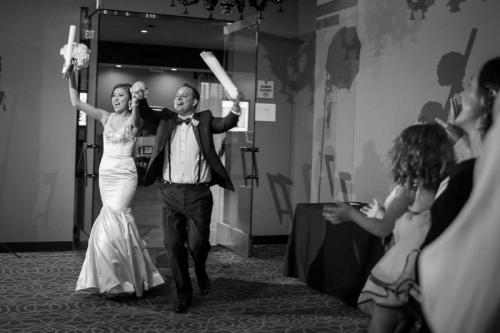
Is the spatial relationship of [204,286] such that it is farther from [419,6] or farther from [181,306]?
[419,6]

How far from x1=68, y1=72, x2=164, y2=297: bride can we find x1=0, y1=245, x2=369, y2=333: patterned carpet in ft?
0.51

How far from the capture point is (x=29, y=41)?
661 centimetres

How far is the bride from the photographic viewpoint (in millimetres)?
4629

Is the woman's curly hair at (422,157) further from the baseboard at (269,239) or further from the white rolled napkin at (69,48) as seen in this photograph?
the baseboard at (269,239)

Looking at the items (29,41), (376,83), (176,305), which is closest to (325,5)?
(376,83)

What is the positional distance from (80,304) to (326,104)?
374cm

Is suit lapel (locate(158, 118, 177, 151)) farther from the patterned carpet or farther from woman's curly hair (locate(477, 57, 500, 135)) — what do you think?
woman's curly hair (locate(477, 57, 500, 135))

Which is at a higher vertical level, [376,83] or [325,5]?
[325,5]

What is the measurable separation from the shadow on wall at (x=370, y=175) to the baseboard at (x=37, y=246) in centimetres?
341

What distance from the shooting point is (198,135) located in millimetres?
4562

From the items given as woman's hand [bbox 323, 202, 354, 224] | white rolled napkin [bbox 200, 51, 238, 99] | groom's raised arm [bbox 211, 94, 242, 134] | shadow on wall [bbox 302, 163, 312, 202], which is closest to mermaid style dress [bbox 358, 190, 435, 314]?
woman's hand [bbox 323, 202, 354, 224]

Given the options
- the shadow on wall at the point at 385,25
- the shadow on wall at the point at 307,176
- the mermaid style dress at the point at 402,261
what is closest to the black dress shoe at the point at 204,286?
the mermaid style dress at the point at 402,261

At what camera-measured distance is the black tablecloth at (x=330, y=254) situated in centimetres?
440

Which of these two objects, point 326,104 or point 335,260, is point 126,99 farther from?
point 326,104
